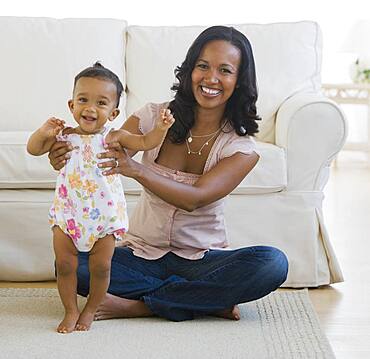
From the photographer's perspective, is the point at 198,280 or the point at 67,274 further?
the point at 198,280

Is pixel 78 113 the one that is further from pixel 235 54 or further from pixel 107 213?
pixel 235 54

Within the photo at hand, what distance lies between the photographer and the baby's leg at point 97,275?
245cm

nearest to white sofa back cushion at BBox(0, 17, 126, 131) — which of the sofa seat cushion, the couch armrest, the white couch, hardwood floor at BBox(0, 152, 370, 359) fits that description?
the white couch

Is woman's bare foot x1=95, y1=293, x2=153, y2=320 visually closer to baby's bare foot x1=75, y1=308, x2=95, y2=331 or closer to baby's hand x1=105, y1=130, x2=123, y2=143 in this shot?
baby's bare foot x1=75, y1=308, x2=95, y2=331

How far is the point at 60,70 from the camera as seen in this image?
363cm

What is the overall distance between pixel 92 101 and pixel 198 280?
60cm

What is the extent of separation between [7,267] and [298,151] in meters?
1.02

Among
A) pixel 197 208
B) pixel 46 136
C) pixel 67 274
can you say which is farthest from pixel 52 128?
pixel 197 208

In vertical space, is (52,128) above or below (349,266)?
above

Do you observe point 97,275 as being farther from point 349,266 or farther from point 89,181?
point 349,266

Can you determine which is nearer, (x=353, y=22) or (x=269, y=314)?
(x=269, y=314)

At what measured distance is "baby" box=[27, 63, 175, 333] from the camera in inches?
93.7

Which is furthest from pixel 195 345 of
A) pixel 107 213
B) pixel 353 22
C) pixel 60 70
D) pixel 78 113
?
pixel 353 22

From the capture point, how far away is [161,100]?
3.62 metres
